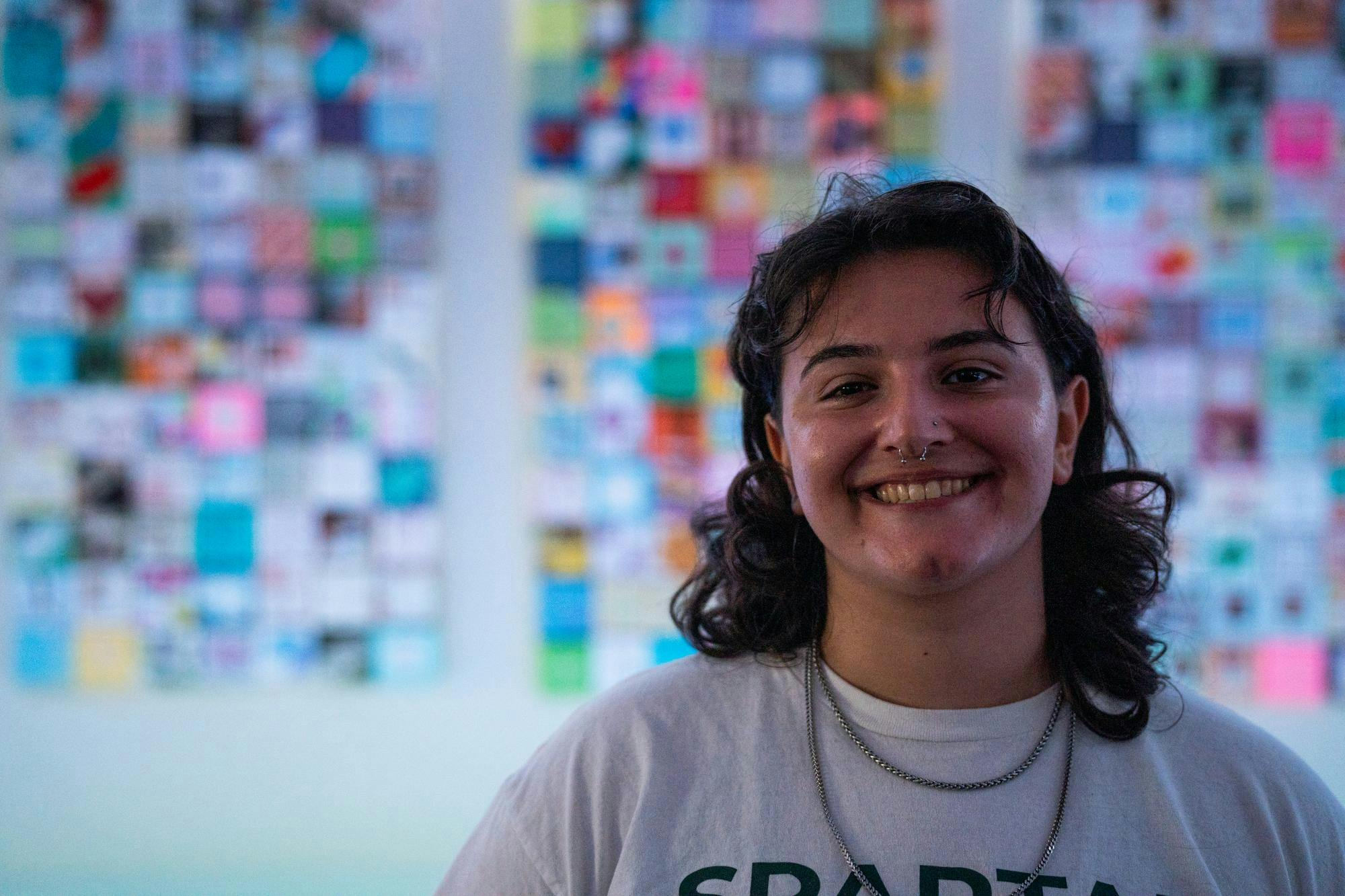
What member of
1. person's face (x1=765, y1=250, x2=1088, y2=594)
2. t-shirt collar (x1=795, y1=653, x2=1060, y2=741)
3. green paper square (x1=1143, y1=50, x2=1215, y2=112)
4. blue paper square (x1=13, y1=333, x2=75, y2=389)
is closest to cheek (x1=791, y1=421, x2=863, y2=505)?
person's face (x1=765, y1=250, x2=1088, y2=594)

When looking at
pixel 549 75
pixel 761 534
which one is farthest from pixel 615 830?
pixel 549 75

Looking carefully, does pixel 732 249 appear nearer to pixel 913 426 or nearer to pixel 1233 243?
pixel 1233 243

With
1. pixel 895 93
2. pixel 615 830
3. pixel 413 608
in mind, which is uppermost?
pixel 895 93

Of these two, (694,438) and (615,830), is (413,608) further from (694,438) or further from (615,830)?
(615,830)

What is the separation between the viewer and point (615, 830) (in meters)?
1.03

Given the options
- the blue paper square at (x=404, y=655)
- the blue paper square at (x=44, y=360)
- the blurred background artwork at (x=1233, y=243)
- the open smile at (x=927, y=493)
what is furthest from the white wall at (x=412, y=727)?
the open smile at (x=927, y=493)

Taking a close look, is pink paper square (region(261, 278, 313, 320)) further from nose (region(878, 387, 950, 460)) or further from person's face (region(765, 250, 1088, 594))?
nose (region(878, 387, 950, 460))

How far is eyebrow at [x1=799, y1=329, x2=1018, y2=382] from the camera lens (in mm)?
1030

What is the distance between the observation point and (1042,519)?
1243mm

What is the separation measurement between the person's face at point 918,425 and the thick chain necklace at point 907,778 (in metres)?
0.14

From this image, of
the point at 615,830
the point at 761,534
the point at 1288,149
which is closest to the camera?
the point at 615,830

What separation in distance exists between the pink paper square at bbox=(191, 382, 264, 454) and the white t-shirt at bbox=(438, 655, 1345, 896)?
1.67m

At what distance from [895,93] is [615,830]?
1.97 m

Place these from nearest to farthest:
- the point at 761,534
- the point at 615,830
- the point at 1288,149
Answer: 1. the point at 615,830
2. the point at 761,534
3. the point at 1288,149
